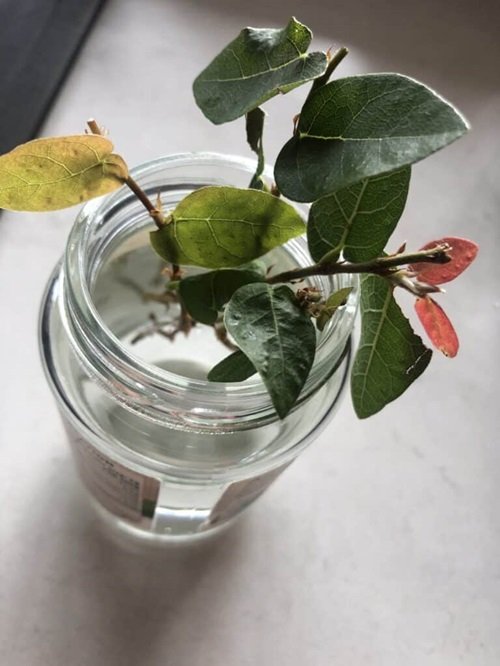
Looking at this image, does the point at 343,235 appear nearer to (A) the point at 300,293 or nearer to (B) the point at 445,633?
(A) the point at 300,293

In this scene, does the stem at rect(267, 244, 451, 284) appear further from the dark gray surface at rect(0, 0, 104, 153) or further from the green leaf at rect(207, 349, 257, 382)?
the dark gray surface at rect(0, 0, 104, 153)

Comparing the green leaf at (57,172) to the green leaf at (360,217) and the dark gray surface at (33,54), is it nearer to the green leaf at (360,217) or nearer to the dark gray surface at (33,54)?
the green leaf at (360,217)

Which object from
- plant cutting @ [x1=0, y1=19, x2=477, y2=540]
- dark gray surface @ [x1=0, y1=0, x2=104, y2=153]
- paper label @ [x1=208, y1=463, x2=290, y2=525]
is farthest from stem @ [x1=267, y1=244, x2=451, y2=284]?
dark gray surface @ [x1=0, y1=0, x2=104, y2=153]

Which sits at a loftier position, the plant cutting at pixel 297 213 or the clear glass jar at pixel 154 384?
the plant cutting at pixel 297 213

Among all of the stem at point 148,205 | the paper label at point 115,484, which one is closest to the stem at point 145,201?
the stem at point 148,205

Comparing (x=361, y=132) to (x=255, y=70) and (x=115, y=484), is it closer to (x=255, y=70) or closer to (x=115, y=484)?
(x=255, y=70)

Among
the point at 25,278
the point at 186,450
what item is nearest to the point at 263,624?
the point at 186,450

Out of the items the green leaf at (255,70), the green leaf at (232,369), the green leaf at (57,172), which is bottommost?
the green leaf at (232,369)
